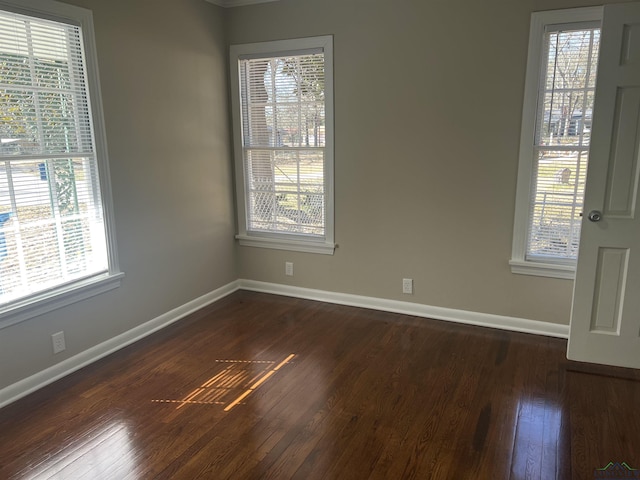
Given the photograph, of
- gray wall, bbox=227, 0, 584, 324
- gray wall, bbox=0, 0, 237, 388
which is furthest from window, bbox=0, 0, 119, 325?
gray wall, bbox=227, 0, 584, 324

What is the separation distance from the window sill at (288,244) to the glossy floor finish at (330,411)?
798 millimetres

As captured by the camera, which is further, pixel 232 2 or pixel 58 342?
pixel 232 2

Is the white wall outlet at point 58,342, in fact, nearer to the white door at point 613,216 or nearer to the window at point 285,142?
the window at point 285,142

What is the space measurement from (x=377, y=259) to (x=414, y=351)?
90cm

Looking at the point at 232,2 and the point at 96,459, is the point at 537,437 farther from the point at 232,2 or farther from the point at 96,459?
the point at 232,2

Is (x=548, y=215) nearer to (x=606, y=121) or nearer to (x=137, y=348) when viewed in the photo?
(x=606, y=121)

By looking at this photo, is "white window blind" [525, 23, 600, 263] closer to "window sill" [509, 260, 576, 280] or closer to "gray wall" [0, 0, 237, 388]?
"window sill" [509, 260, 576, 280]

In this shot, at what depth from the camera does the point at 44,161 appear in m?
2.65

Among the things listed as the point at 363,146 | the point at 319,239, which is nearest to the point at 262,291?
the point at 319,239

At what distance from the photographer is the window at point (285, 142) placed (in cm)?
371

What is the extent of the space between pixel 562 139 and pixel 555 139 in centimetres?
4

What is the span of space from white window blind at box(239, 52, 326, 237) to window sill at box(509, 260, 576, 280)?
5.08 ft

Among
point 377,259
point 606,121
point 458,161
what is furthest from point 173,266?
point 606,121

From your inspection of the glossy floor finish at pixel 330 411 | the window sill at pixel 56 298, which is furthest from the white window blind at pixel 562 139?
the window sill at pixel 56 298
